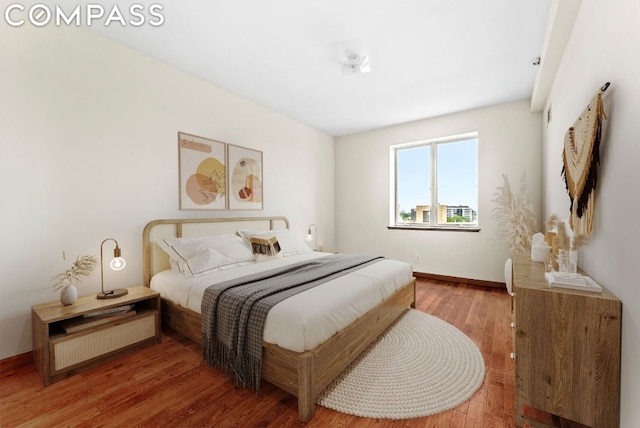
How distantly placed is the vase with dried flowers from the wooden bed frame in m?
0.49

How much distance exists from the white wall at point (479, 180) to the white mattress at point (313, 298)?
1.76 metres

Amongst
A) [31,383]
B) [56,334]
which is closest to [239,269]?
[56,334]

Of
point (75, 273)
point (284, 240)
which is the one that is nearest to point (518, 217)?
point (284, 240)

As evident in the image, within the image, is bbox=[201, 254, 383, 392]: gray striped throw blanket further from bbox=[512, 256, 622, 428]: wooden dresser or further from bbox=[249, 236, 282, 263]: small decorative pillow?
bbox=[512, 256, 622, 428]: wooden dresser

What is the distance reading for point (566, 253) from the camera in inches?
60.6

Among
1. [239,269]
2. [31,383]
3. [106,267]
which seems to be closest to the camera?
[31,383]

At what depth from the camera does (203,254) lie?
2.62 m

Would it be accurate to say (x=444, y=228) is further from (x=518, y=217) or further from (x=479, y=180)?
(x=518, y=217)

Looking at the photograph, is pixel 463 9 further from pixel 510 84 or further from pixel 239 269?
pixel 239 269

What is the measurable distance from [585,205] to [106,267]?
3620 millimetres

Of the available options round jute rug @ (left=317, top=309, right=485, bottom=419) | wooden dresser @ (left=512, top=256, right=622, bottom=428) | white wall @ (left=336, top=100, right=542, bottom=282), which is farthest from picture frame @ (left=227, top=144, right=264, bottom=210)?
wooden dresser @ (left=512, top=256, right=622, bottom=428)

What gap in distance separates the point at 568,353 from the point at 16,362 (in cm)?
352

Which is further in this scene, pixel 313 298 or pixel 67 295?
pixel 67 295

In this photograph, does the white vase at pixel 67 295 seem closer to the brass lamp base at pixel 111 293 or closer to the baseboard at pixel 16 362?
the brass lamp base at pixel 111 293
